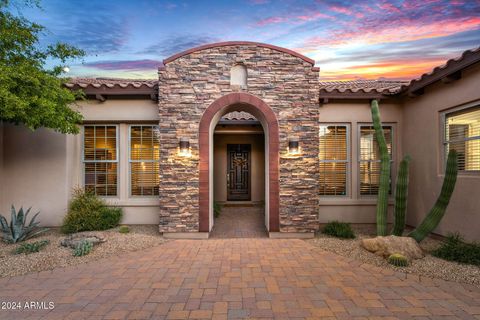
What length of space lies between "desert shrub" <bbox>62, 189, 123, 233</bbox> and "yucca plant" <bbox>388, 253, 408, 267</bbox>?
6673 mm

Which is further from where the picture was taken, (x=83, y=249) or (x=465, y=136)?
(x=465, y=136)

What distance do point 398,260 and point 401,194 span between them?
4.94 feet

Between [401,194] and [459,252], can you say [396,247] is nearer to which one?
[459,252]

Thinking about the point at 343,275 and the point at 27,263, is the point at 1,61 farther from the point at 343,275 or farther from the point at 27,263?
the point at 343,275

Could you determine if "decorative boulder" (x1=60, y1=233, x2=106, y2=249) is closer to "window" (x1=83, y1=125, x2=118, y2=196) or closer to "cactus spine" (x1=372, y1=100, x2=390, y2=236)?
"window" (x1=83, y1=125, x2=118, y2=196)

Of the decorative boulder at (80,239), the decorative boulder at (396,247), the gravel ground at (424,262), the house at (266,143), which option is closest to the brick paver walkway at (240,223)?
the house at (266,143)

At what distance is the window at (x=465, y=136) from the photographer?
4.96 m

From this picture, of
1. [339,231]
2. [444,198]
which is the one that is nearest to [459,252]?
[444,198]

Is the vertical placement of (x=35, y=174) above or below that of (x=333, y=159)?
below

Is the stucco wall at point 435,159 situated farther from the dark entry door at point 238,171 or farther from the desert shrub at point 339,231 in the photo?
the dark entry door at point 238,171

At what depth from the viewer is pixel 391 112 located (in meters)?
7.02

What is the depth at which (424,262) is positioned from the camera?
4.21m

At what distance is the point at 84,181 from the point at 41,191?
1.15m

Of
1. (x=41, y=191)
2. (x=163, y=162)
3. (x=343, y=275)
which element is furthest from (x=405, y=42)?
(x=41, y=191)
